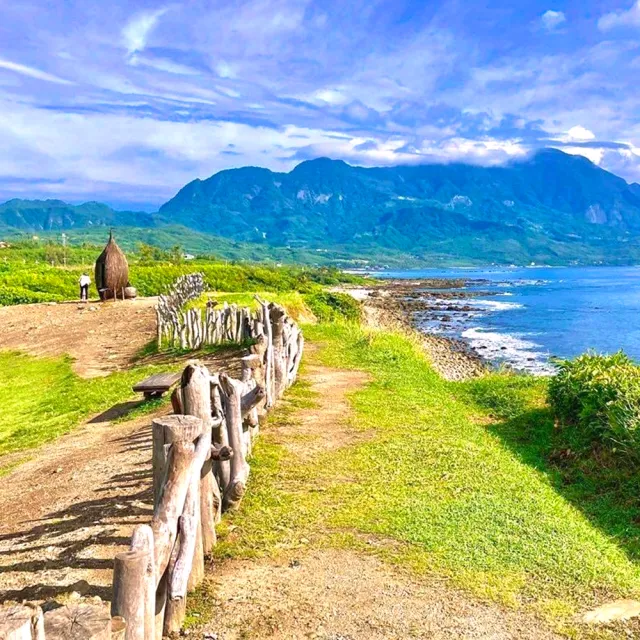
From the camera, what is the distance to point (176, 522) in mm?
4805

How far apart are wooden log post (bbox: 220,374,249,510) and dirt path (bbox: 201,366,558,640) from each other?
1.00 m

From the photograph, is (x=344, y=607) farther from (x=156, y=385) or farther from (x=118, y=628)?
(x=156, y=385)

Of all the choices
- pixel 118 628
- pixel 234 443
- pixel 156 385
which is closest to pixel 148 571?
pixel 118 628

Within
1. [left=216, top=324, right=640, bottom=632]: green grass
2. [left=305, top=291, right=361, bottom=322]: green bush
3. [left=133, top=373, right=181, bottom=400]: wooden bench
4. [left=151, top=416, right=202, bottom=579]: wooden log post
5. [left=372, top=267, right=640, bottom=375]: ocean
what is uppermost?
[left=151, top=416, right=202, bottom=579]: wooden log post

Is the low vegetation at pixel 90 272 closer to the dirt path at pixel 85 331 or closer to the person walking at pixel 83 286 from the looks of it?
the person walking at pixel 83 286

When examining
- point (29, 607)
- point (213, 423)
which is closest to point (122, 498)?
point (213, 423)

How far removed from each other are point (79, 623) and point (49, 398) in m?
13.0

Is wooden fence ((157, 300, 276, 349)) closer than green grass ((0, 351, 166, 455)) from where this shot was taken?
No

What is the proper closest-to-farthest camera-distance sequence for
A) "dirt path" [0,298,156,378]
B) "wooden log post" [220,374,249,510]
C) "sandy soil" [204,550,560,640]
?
"sandy soil" [204,550,560,640] < "wooden log post" [220,374,249,510] < "dirt path" [0,298,156,378]

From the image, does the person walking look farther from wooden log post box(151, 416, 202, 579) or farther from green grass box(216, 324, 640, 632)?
wooden log post box(151, 416, 202, 579)

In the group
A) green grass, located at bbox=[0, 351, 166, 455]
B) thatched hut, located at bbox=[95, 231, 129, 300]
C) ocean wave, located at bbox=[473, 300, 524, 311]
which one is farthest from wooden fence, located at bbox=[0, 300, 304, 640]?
ocean wave, located at bbox=[473, 300, 524, 311]

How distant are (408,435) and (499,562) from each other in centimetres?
416

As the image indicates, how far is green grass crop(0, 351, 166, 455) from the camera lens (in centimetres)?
1218

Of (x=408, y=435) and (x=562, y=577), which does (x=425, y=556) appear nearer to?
(x=562, y=577)
